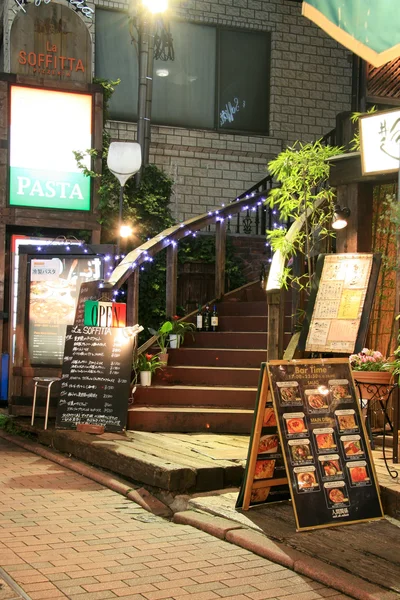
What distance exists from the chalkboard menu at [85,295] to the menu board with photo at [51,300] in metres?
0.48

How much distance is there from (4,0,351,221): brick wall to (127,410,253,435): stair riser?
27.8 ft

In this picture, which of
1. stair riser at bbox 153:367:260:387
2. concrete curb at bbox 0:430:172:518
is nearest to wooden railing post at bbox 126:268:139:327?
stair riser at bbox 153:367:260:387

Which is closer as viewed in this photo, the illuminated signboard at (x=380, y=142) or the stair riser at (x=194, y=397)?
the illuminated signboard at (x=380, y=142)

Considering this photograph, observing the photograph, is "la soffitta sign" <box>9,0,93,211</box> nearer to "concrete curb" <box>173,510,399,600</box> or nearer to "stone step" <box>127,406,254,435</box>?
"stone step" <box>127,406,254,435</box>

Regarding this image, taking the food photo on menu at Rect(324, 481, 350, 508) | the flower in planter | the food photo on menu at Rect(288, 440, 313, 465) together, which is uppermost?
the flower in planter

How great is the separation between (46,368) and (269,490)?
472 centimetres

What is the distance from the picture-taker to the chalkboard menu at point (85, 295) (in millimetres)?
9086

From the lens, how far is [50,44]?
1096cm

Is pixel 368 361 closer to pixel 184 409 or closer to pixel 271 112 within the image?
pixel 184 409

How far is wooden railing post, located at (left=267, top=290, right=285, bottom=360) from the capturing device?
7.47 metres

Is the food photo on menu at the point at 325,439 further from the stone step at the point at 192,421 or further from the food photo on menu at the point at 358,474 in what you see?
the stone step at the point at 192,421

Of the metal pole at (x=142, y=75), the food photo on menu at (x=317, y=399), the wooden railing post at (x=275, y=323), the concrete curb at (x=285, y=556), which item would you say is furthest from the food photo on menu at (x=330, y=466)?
the metal pole at (x=142, y=75)

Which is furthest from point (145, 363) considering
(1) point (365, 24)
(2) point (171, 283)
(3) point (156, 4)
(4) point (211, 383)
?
(3) point (156, 4)

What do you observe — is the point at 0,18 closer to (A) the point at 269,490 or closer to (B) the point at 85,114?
(B) the point at 85,114
